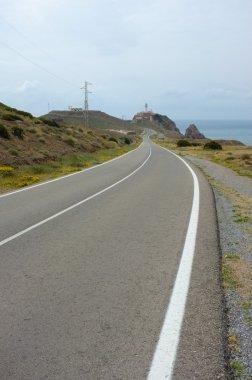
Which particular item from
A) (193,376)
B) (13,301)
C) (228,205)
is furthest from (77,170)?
(193,376)

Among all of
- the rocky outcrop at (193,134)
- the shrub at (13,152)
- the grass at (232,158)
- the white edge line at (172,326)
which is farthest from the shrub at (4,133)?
the rocky outcrop at (193,134)

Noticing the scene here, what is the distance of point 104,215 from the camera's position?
1061cm

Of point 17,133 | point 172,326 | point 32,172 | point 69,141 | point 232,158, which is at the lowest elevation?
point 232,158

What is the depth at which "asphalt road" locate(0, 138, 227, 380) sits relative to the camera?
3751 mm

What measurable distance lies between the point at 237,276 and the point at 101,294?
73.7 inches

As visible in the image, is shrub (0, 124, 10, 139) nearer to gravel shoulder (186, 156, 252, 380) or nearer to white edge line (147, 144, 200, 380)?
gravel shoulder (186, 156, 252, 380)

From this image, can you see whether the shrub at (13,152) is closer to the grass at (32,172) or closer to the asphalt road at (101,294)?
the grass at (32,172)

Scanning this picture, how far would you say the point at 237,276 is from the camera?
19.5 ft

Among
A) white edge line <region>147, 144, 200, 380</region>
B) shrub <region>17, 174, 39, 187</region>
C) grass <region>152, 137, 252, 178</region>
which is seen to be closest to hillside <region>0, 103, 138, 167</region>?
shrub <region>17, 174, 39, 187</region>

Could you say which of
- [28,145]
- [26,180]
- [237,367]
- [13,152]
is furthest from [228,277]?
[28,145]

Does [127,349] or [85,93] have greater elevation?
[85,93]

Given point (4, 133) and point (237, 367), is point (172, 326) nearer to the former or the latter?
point (237, 367)

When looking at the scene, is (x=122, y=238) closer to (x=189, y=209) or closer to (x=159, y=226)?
(x=159, y=226)

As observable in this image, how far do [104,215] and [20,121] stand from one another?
3065 centimetres
